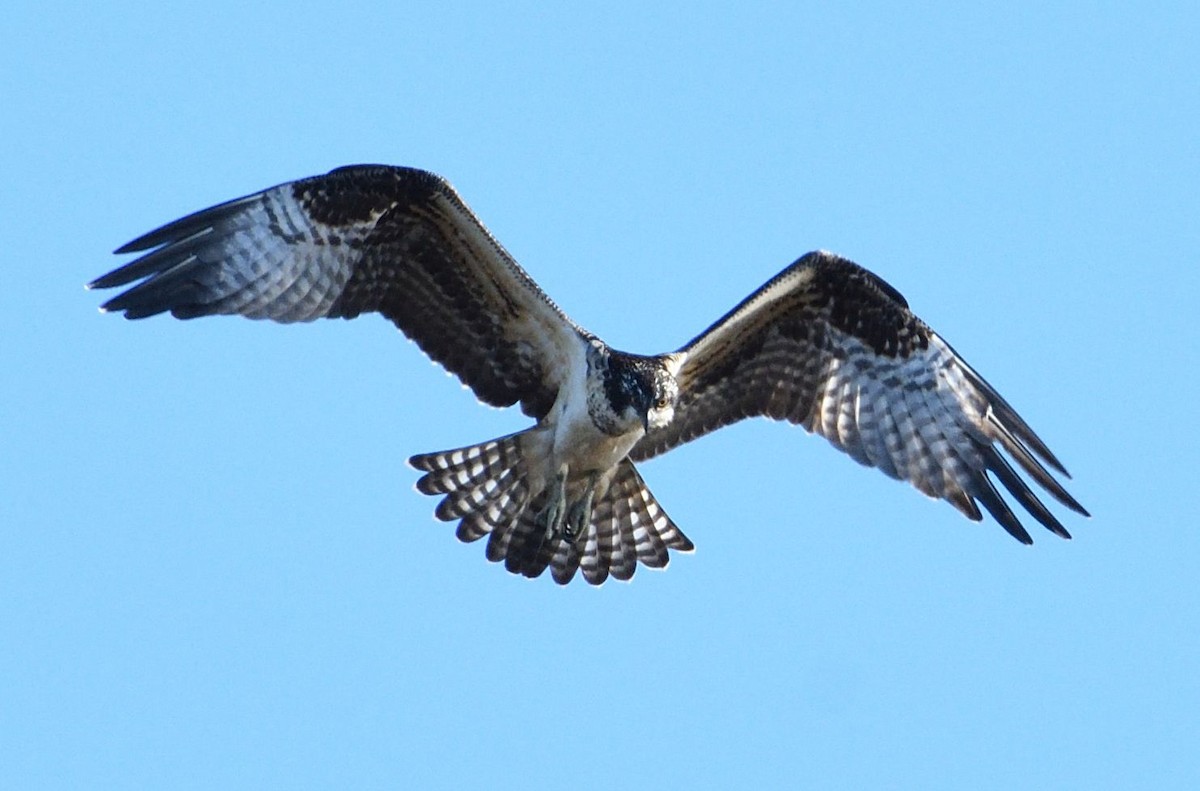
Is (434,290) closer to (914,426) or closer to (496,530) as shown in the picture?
(496,530)

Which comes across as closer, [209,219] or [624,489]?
[209,219]

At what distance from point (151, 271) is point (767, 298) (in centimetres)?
361

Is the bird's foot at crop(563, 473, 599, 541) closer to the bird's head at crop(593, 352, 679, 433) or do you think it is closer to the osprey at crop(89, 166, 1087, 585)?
the osprey at crop(89, 166, 1087, 585)

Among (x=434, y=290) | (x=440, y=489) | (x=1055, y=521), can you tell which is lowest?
(x=1055, y=521)

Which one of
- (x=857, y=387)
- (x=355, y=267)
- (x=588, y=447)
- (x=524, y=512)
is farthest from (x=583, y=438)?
(x=857, y=387)

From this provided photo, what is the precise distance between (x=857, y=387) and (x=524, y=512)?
7.22 feet

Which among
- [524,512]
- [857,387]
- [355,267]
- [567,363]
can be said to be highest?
[355,267]

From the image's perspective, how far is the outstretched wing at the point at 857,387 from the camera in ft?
42.5

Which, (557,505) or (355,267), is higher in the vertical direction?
(355,267)

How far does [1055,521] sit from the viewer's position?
12445 millimetres

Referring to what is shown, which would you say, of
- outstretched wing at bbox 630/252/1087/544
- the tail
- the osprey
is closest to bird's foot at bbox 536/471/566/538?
the osprey

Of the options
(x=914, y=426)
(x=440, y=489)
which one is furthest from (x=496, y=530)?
(x=914, y=426)

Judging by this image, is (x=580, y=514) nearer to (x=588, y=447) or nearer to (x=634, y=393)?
(x=588, y=447)

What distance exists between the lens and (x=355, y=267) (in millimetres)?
12383
